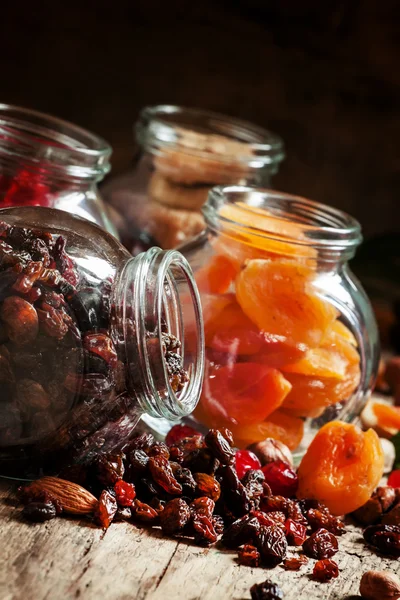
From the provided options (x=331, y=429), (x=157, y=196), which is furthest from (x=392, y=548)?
(x=157, y=196)

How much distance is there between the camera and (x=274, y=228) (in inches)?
51.5

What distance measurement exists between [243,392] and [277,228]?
27cm

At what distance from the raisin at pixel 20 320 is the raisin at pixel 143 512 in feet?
0.82

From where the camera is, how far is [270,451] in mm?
1195

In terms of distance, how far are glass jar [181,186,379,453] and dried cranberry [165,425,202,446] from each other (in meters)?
0.05

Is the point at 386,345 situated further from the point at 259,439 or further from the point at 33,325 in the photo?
the point at 33,325

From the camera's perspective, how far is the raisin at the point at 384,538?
3.48ft

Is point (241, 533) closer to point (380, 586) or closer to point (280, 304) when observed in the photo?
point (380, 586)

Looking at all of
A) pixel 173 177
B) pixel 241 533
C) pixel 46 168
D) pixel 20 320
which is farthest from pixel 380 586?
pixel 173 177

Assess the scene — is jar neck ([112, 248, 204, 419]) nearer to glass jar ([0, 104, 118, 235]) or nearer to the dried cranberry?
the dried cranberry

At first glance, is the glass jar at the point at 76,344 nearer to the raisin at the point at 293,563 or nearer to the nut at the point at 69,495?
the nut at the point at 69,495

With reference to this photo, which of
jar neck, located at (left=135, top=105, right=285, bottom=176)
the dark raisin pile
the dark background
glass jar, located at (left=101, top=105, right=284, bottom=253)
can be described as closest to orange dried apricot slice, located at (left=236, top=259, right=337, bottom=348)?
the dark raisin pile

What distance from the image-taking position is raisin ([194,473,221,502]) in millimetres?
1047

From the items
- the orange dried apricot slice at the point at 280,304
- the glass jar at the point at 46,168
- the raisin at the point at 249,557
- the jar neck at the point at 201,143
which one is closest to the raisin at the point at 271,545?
the raisin at the point at 249,557
